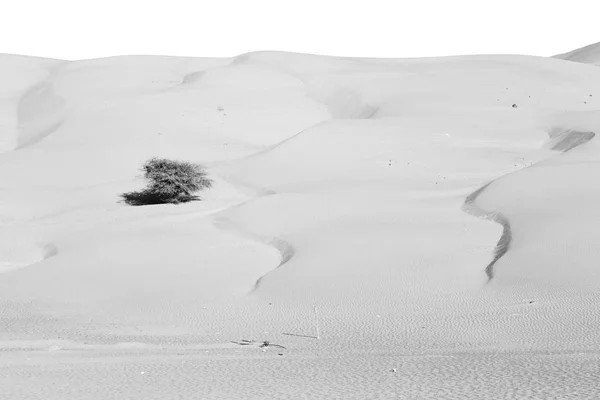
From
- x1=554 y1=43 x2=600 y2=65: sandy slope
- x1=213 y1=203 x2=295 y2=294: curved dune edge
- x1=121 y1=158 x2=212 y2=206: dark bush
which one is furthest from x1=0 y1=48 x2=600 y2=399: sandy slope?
x1=554 y1=43 x2=600 y2=65: sandy slope

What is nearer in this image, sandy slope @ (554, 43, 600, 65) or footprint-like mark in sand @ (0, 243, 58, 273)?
footprint-like mark in sand @ (0, 243, 58, 273)

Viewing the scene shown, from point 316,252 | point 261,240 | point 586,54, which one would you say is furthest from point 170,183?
point 586,54

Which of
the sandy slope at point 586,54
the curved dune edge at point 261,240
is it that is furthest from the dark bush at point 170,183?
the sandy slope at point 586,54

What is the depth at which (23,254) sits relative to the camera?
22.0 meters

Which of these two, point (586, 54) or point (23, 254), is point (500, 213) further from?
point (586, 54)

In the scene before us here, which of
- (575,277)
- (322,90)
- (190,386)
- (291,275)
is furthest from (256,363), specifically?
(322,90)

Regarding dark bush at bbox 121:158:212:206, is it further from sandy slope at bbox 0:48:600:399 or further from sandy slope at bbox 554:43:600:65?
sandy slope at bbox 554:43:600:65

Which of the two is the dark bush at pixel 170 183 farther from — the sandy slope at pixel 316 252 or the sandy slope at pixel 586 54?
the sandy slope at pixel 586 54

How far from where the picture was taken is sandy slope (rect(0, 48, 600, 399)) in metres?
10.4

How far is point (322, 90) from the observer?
1821 inches

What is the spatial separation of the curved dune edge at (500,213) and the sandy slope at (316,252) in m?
0.09

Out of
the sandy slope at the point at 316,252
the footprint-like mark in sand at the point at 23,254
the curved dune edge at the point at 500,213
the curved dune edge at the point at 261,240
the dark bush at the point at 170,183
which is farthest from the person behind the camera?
the dark bush at the point at 170,183

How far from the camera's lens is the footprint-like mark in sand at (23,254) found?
21.0 meters

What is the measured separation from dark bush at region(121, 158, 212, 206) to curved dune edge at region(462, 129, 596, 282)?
34.0 feet
